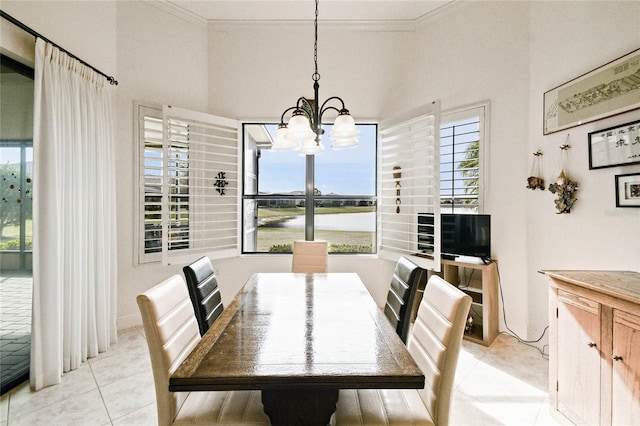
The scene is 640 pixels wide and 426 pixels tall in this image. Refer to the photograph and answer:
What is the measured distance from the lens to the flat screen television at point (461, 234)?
9.41 ft

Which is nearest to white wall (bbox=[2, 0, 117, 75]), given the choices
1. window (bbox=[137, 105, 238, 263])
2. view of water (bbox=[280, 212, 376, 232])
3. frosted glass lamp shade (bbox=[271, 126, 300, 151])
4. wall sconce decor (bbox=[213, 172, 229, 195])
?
window (bbox=[137, 105, 238, 263])

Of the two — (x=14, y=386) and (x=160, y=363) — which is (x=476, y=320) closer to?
(x=160, y=363)

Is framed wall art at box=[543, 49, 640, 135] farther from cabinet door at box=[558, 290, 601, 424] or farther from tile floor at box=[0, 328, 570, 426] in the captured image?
tile floor at box=[0, 328, 570, 426]

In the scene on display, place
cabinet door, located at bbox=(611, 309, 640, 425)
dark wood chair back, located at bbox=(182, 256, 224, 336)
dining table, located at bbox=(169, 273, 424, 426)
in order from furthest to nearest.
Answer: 1. dark wood chair back, located at bbox=(182, 256, 224, 336)
2. cabinet door, located at bbox=(611, 309, 640, 425)
3. dining table, located at bbox=(169, 273, 424, 426)

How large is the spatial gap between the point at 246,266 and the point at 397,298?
2.44m

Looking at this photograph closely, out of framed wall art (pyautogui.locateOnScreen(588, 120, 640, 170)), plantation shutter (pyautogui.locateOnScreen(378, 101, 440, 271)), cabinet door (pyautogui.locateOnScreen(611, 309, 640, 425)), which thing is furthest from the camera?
plantation shutter (pyautogui.locateOnScreen(378, 101, 440, 271))

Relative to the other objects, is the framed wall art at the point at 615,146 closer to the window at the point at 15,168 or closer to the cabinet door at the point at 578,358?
the cabinet door at the point at 578,358

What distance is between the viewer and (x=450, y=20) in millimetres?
3244

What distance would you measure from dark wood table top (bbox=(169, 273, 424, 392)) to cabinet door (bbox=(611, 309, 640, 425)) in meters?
1.11

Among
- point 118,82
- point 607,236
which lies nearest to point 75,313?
point 118,82

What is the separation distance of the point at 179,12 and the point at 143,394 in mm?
3870

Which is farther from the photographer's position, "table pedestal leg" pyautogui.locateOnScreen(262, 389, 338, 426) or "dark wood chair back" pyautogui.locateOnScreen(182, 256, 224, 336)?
"dark wood chair back" pyautogui.locateOnScreen(182, 256, 224, 336)

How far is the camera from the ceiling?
3223 millimetres

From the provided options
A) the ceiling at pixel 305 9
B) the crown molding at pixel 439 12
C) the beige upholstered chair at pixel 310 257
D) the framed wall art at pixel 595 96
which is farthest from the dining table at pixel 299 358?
the crown molding at pixel 439 12
